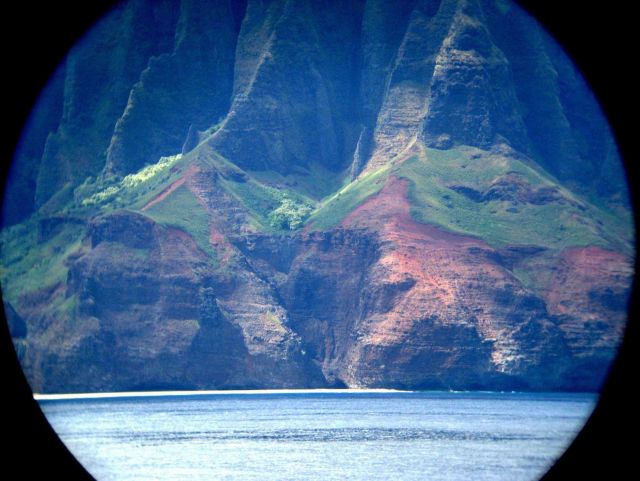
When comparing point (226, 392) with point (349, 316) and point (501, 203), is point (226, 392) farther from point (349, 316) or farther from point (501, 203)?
point (501, 203)

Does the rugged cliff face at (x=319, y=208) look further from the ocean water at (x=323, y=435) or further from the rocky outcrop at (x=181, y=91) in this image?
the ocean water at (x=323, y=435)

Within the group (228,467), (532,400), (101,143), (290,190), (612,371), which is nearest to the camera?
(612,371)

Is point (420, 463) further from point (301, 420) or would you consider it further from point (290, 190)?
point (290, 190)

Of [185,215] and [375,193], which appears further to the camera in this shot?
[185,215]

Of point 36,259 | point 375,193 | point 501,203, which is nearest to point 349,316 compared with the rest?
point 375,193

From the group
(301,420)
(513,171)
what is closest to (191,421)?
(301,420)

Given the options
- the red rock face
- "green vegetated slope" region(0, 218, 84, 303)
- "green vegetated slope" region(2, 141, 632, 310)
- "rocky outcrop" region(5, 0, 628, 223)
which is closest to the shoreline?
the red rock face
